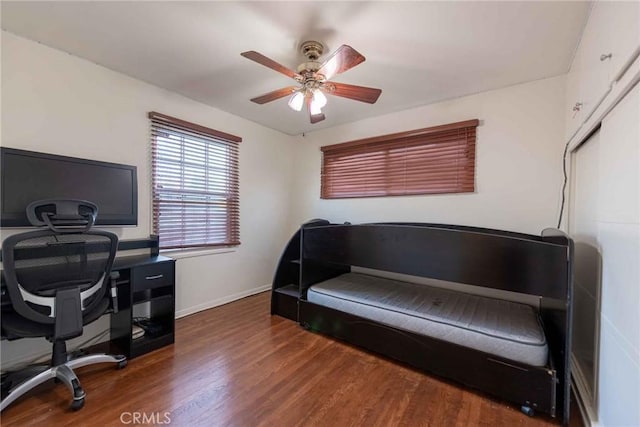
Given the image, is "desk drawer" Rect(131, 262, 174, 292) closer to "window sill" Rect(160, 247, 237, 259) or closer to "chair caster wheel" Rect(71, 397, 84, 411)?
"window sill" Rect(160, 247, 237, 259)

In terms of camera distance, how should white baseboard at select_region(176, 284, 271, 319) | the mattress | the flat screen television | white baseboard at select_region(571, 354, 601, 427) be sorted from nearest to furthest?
white baseboard at select_region(571, 354, 601, 427) → the mattress → the flat screen television → white baseboard at select_region(176, 284, 271, 319)

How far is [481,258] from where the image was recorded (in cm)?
180

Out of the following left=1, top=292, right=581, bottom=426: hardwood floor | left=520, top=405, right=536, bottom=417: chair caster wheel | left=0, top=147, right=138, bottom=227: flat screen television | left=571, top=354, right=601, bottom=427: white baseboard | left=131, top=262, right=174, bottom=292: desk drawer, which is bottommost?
left=1, top=292, right=581, bottom=426: hardwood floor

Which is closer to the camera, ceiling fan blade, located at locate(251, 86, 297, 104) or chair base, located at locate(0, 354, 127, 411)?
chair base, located at locate(0, 354, 127, 411)

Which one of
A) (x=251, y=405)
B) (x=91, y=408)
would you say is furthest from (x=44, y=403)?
(x=251, y=405)

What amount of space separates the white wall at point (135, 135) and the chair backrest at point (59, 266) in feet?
2.44

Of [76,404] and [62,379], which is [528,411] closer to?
[76,404]

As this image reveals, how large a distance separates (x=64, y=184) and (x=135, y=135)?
745mm

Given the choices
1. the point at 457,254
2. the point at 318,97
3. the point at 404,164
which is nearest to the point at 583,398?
the point at 457,254

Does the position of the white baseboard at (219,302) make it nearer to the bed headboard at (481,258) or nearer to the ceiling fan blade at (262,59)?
the bed headboard at (481,258)

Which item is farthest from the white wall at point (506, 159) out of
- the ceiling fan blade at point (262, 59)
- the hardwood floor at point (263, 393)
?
the ceiling fan blade at point (262, 59)

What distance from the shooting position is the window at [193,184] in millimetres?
2707

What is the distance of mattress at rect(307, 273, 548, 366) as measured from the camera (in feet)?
5.42

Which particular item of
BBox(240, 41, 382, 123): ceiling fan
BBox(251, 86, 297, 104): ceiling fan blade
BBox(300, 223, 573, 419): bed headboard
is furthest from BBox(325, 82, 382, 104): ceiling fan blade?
BBox(300, 223, 573, 419): bed headboard
